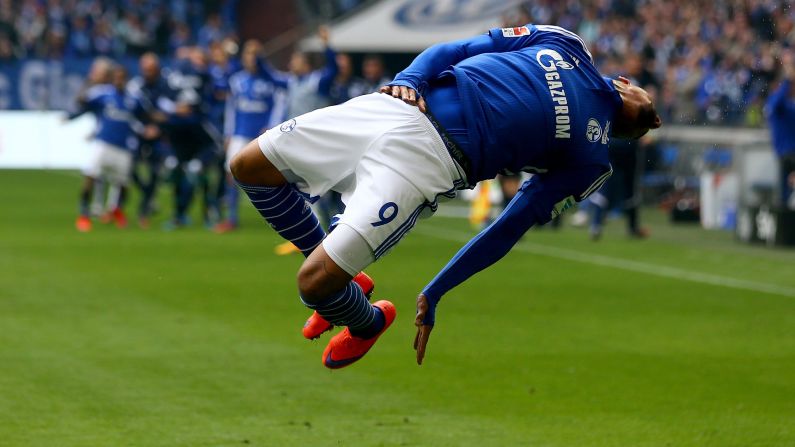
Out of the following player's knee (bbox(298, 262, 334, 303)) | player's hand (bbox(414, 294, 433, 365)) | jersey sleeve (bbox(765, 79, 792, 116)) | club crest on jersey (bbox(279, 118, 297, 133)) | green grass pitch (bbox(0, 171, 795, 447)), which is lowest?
jersey sleeve (bbox(765, 79, 792, 116))

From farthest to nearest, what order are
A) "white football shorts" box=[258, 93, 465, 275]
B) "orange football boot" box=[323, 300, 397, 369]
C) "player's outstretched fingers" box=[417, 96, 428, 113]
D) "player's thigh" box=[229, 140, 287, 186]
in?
"orange football boot" box=[323, 300, 397, 369], "player's thigh" box=[229, 140, 287, 186], "player's outstretched fingers" box=[417, 96, 428, 113], "white football shorts" box=[258, 93, 465, 275]

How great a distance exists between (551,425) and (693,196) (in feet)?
51.9

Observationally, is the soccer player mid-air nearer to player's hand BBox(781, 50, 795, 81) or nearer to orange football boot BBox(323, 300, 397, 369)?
orange football boot BBox(323, 300, 397, 369)

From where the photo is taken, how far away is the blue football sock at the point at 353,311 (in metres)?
6.06

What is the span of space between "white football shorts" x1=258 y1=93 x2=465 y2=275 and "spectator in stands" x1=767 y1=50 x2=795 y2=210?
13427 mm

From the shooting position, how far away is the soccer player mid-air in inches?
228

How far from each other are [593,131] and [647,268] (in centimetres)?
951

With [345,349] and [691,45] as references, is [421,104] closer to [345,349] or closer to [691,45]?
[345,349]

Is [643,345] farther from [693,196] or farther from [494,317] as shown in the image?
[693,196]

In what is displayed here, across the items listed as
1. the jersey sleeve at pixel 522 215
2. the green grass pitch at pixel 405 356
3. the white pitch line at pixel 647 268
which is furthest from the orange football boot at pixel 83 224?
the jersey sleeve at pixel 522 215

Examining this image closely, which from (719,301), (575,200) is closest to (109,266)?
(719,301)

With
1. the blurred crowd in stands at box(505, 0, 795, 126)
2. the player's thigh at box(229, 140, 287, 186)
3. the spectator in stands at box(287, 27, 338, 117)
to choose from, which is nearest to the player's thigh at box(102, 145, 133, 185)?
the spectator in stands at box(287, 27, 338, 117)

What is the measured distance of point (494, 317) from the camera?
37.4 feet

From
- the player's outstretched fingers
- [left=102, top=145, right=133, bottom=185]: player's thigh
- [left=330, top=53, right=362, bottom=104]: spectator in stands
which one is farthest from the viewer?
[left=102, top=145, right=133, bottom=185]: player's thigh
